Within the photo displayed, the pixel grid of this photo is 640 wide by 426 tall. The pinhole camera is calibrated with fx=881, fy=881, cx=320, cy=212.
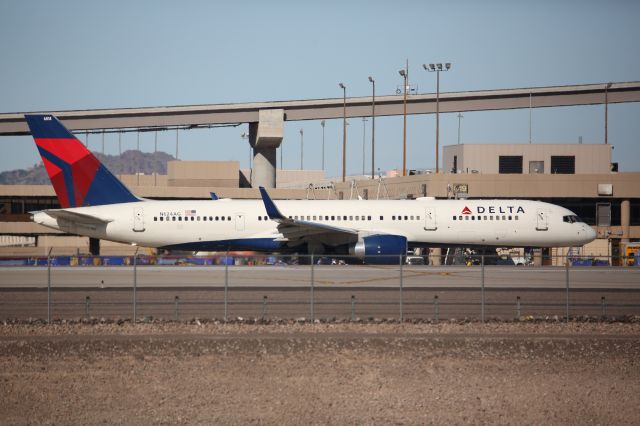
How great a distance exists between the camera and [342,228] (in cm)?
4528

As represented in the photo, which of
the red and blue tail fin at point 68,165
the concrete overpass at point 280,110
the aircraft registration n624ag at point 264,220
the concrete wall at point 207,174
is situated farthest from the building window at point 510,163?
the red and blue tail fin at point 68,165

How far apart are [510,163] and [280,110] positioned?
23203 mm

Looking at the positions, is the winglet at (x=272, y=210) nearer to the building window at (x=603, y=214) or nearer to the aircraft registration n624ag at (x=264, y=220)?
the aircraft registration n624ag at (x=264, y=220)

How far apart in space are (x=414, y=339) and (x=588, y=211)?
4576 centimetres

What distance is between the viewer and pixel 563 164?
86438mm

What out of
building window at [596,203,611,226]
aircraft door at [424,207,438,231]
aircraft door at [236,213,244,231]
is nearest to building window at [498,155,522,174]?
building window at [596,203,611,226]

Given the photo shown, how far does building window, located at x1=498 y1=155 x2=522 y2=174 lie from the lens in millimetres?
85812

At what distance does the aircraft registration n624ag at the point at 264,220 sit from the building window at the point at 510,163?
40077mm

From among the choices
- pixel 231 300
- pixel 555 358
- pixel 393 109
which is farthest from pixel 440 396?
pixel 393 109

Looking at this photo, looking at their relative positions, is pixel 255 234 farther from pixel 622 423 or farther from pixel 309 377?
pixel 622 423

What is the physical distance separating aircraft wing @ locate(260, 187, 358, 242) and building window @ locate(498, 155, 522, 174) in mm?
44363

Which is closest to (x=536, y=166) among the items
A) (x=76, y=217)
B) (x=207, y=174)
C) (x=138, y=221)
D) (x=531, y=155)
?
(x=531, y=155)

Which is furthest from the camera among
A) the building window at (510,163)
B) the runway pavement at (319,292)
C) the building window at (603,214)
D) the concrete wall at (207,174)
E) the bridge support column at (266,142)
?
the concrete wall at (207,174)

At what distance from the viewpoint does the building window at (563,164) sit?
86125 millimetres
